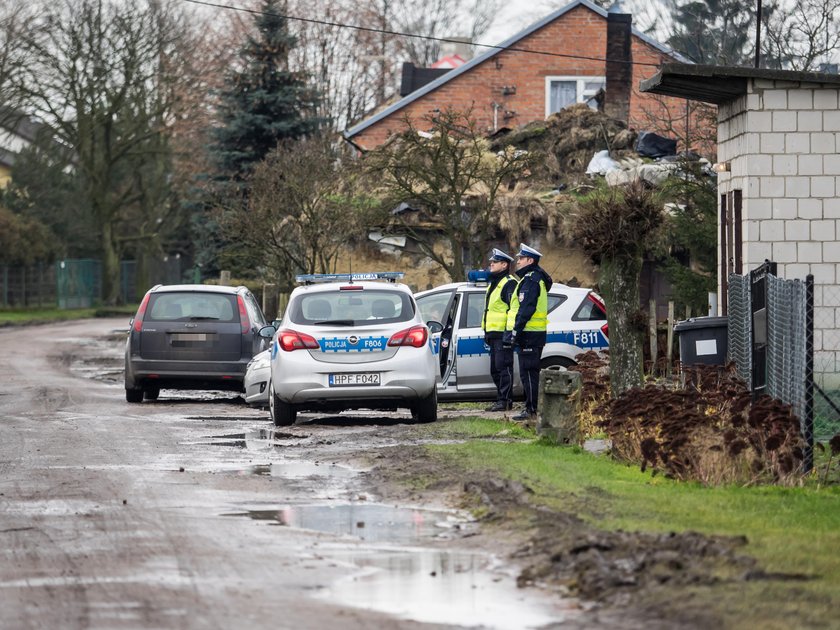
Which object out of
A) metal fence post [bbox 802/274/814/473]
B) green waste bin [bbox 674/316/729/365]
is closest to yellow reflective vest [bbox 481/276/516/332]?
green waste bin [bbox 674/316/729/365]

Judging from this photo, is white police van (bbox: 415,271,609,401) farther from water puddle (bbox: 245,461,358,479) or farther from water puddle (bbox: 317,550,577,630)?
water puddle (bbox: 317,550,577,630)

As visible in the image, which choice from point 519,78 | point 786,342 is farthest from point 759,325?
point 519,78

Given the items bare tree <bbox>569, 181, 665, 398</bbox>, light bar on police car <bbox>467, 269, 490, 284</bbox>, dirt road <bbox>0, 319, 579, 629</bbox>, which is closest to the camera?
dirt road <bbox>0, 319, 579, 629</bbox>

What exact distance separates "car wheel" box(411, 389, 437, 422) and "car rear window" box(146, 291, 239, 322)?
4.85 meters

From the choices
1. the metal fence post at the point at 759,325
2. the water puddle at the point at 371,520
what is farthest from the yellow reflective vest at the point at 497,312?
the water puddle at the point at 371,520

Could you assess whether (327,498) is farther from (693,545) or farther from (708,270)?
(708,270)

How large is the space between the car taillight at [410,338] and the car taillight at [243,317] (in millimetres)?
4699

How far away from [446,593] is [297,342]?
9.47 m

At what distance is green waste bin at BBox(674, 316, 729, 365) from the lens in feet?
49.5

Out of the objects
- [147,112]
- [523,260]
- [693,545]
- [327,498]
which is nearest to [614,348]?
[523,260]

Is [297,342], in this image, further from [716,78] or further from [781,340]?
[781,340]

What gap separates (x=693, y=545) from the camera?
770 cm

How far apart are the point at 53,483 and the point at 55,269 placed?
54279 mm

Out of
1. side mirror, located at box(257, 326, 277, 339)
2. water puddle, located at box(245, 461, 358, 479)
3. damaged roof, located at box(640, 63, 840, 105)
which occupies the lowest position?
water puddle, located at box(245, 461, 358, 479)
